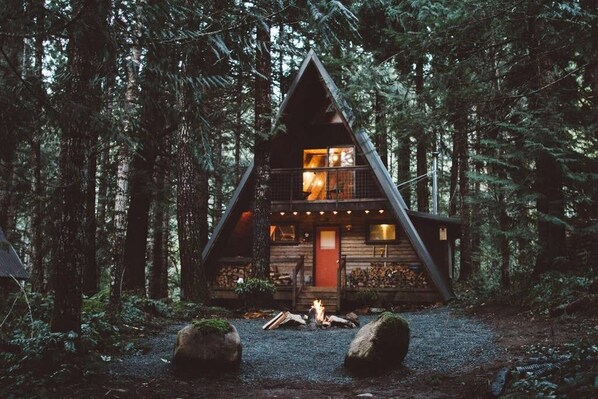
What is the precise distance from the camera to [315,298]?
53.1ft

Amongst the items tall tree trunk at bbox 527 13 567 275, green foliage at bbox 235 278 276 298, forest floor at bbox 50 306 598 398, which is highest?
tall tree trunk at bbox 527 13 567 275

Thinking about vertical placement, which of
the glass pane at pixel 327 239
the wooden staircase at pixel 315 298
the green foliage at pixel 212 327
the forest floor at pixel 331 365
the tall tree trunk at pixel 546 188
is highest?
the tall tree trunk at pixel 546 188

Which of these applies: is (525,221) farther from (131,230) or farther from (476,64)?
(131,230)

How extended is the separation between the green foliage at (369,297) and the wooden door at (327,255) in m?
2.44

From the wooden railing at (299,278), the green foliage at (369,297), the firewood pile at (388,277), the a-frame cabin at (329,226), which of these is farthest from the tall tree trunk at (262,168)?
the firewood pile at (388,277)

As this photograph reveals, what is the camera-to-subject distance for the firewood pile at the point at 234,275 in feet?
55.2

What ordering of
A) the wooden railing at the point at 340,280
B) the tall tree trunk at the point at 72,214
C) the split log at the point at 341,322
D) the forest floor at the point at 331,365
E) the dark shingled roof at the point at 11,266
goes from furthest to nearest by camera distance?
the wooden railing at the point at 340,280
the dark shingled roof at the point at 11,266
the split log at the point at 341,322
the tall tree trunk at the point at 72,214
the forest floor at the point at 331,365

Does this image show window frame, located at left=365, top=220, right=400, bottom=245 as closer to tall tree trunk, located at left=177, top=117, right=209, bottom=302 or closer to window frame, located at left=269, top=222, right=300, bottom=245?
window frame, located at left=269, top=222, right=300, bottom=245

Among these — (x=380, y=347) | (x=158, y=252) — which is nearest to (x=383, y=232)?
(x=158, y=252)

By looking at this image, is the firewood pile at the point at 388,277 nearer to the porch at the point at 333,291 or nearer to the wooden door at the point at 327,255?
the porch at the point at 333,291

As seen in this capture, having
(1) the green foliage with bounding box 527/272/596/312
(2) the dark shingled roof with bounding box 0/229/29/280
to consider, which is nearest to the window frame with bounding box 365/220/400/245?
(1) the green foliage with bounding box 527/272/596/312

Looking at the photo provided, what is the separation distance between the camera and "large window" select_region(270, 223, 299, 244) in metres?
18.8

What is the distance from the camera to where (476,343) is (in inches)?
316

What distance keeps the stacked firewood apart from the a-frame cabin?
4 cm
